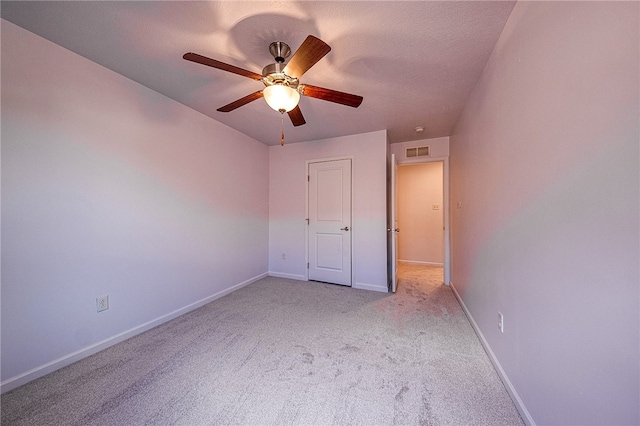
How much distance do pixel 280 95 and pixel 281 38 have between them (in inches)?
17.0

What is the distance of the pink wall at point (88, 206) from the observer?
147 centimetres

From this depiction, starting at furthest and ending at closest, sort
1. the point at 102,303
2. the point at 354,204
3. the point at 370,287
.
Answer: the point at 354,204
the point at 370,287
the point at 102,303

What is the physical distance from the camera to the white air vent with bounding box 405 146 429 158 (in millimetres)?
3672

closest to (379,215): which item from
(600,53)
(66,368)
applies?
(600,53)

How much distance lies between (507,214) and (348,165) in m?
2.33

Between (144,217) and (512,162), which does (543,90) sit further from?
(144,217)

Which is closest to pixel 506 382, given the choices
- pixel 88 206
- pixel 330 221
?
pixel 330 221

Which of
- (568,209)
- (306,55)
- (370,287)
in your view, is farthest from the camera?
(370,287)

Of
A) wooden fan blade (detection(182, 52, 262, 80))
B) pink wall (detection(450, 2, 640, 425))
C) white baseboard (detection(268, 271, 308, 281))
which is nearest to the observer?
pink wall (detection(450, 2, 640, 425))

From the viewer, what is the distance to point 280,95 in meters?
1.53

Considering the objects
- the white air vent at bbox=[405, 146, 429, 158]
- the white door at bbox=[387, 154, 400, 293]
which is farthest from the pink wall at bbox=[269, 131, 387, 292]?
the white air vent at bbox=[405, 146, 429, 158]

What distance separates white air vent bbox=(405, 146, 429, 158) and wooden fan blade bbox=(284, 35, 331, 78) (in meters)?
2.81

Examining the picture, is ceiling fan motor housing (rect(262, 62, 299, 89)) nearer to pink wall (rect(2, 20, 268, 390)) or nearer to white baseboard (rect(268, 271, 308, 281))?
pink wall (rect(2, 20, 268, 390))

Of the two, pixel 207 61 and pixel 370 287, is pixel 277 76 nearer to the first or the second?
pixel 207 61
